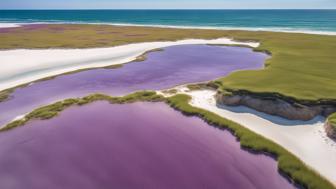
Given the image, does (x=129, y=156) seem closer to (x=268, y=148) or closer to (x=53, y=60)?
(x=268, y=148)

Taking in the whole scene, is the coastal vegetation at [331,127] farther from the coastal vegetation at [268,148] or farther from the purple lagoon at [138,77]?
the purple lagoon at [138,77]

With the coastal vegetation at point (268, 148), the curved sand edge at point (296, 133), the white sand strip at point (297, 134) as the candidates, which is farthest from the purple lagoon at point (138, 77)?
the white sand strip at point (297, 134)

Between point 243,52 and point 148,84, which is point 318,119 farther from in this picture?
point 243,52

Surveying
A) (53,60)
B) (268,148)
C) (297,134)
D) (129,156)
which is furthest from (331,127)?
(53,60)

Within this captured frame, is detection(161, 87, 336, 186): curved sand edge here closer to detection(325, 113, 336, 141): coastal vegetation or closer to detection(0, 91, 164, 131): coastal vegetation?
detection(325, 113, 336, 141): coastal vegetation

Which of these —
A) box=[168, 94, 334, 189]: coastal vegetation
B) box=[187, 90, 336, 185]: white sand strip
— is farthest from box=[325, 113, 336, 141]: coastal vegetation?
box=[168, 94, 334, 189]: coastal vegetation

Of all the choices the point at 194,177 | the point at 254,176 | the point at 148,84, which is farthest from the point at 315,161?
the point at 148,84
